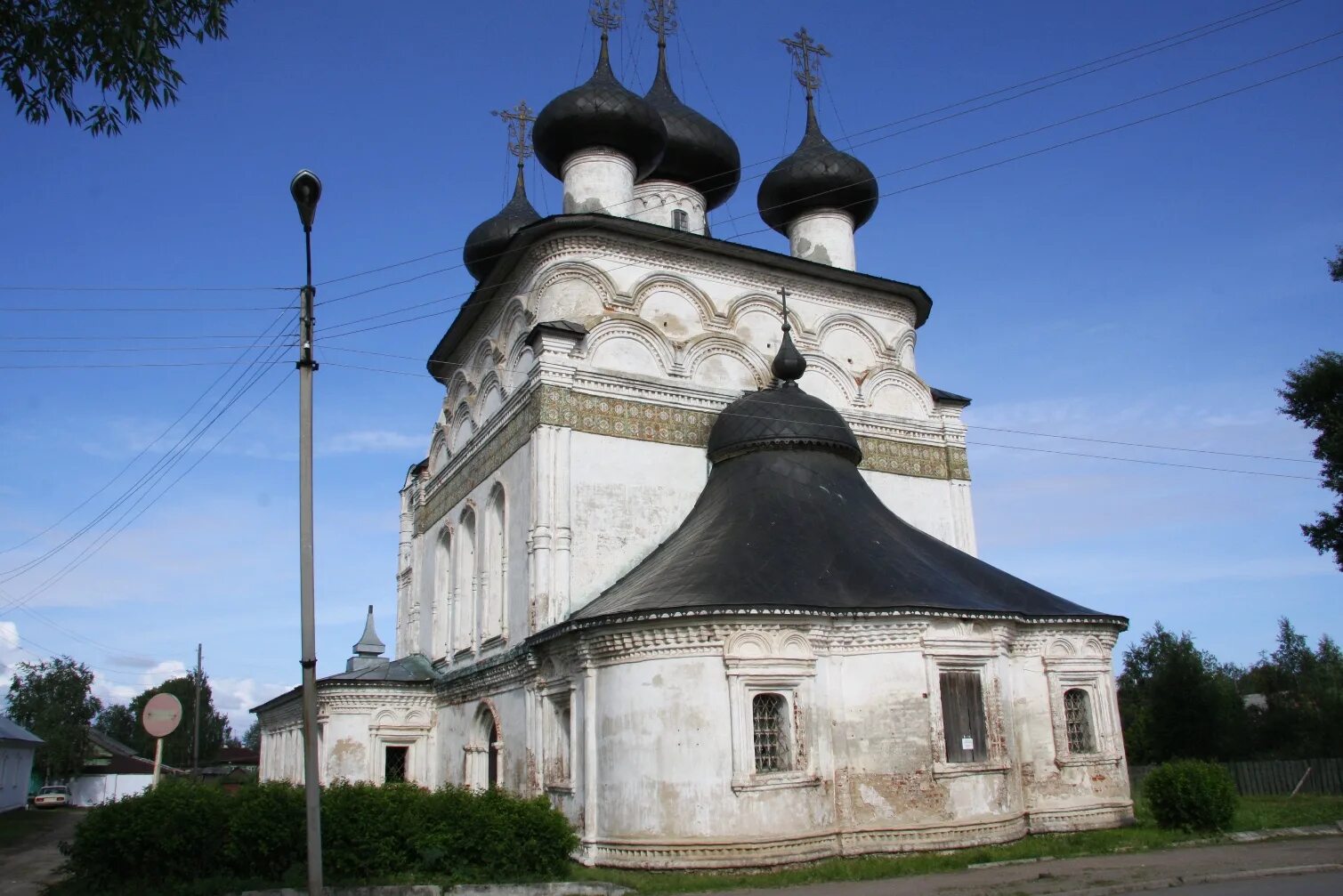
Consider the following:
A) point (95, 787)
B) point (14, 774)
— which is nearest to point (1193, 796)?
point (14, 774)

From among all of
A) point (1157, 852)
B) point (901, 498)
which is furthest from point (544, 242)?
point (1157, 852)

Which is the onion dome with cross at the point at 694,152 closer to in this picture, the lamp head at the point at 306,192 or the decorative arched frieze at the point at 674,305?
the decorative arched frieze at the point at 674,305

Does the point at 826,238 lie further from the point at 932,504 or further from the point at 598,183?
the point at 932,504

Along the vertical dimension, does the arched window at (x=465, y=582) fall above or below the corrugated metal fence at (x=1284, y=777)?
above

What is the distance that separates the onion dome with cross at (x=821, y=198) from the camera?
1786 cm

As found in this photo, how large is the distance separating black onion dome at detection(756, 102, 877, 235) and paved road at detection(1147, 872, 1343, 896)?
1225cm

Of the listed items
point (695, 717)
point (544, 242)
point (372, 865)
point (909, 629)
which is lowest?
point (372, 865)

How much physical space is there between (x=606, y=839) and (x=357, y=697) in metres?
6.58

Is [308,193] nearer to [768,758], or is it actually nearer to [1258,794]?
[768,758]

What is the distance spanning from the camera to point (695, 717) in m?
10.2

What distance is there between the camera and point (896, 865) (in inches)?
385

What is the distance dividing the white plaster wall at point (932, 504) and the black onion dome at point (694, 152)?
6.43m

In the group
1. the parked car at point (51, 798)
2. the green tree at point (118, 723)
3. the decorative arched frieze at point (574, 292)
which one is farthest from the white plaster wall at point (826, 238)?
the green tree at point (118, 723)

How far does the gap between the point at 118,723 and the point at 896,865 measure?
74945 millimetres
